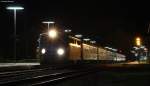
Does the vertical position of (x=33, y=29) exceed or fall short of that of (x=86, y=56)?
it exceeds it

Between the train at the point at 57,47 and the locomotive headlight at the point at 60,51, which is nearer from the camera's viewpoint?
the train at the point at 57,47

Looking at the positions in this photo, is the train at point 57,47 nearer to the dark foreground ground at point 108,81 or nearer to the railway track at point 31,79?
the railway track at point 31,79

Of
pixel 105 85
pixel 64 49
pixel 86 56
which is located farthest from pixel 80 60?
pixel 105 85

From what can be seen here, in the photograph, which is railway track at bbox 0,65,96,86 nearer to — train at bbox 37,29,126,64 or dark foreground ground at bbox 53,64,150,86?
dark foreground ground at bbox 53,64,150,86

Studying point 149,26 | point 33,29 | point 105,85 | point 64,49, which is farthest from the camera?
point 33,29

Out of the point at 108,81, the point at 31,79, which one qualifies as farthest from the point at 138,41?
the point at 31,79

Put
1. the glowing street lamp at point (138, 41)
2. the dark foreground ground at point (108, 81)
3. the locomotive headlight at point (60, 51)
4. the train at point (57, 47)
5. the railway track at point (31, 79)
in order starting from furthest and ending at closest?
the glowing street lamp at point (138, 41), the locomotive headlight at point (60, 51), the train at point (57, 47), the dark foreground ground at point (108, 81), the railway track at point (31, 79)

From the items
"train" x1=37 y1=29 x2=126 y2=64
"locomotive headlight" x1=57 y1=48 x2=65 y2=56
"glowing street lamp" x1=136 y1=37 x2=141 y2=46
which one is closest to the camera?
"train" x1=37 y1=29 x2=126 y2=64

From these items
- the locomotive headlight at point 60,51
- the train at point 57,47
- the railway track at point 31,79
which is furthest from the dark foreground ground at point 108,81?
the locomotive headlight at point 60,51

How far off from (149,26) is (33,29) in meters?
43.3

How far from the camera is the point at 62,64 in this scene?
141ft

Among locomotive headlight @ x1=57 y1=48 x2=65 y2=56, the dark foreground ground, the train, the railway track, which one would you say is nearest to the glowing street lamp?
the train

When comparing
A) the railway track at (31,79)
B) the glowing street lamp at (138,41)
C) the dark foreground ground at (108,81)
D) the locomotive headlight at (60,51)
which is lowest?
the dark foreground ground at (108,81)

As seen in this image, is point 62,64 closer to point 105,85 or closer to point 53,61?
point 53,61
